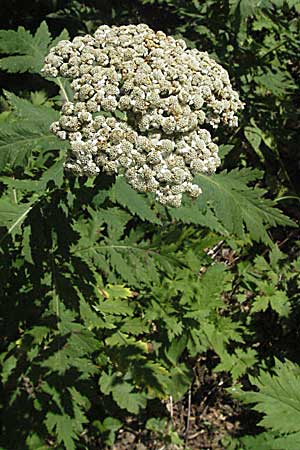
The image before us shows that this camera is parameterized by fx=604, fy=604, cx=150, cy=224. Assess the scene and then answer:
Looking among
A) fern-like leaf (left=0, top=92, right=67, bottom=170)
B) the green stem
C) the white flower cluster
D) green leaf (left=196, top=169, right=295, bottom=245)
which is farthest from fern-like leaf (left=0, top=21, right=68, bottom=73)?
green leaf (left=196, top=169, right=295, bottom=245)

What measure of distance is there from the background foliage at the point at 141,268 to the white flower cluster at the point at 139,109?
19 cm

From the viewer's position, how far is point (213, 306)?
434cm

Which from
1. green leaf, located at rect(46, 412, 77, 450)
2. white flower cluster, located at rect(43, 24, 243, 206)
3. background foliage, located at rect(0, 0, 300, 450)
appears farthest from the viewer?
green leaf, located at rect(46, 412, 77, 450)

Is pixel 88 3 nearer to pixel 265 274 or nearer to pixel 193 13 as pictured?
pixel 193 13

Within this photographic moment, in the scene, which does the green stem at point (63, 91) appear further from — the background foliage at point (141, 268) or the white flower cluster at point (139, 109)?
the white flower cluster at point (139, 109)

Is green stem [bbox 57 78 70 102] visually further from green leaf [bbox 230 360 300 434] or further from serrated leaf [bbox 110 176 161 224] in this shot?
green leaf [bbox 230 360 300 434]

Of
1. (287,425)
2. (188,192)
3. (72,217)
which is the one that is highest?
(188,192)

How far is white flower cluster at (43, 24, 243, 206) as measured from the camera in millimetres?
2738

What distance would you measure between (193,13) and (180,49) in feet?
6.94

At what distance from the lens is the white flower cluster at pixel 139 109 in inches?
108

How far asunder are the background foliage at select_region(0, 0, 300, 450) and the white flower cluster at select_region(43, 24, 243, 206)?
0.62ft

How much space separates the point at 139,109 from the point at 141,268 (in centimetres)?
117

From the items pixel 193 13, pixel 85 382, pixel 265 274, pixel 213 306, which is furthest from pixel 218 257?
pixel 85 382

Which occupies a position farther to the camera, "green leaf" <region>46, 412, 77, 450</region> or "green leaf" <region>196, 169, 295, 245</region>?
"green leaf" <region>46, 412, 77, 450</region>
